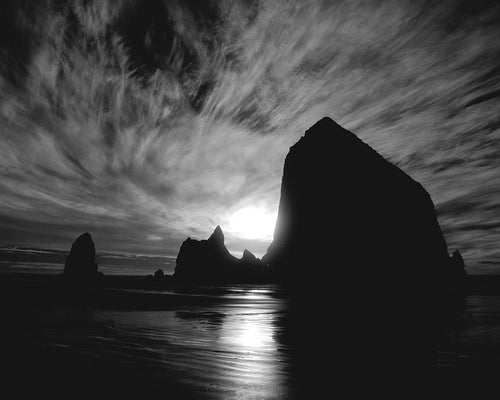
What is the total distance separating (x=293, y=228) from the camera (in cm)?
7394

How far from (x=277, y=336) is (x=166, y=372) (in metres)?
7.39

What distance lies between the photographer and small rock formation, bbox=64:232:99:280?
461 feet

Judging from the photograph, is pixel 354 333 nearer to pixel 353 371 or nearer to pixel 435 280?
pixel 353 371

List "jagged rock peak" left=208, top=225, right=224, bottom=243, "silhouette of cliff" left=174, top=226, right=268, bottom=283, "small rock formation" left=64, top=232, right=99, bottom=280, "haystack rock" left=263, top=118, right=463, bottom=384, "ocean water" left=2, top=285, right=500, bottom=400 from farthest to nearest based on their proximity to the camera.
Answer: "jagged rock peak" left=208, top=225, right=224, bottom=243, "silhouette of cliff" left=174, top=226, right=268, bottom=283, "small rock formation" left=64, top=232, right=99, bottom=280, "haystack rock" left=263, top=118, right=463, bottom=384, "ocean water" left=2, top=285, right=500, bottom=400

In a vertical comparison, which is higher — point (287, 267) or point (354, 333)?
point (287, 267)

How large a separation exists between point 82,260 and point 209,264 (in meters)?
67.4

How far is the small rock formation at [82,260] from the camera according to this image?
140375 millimetres

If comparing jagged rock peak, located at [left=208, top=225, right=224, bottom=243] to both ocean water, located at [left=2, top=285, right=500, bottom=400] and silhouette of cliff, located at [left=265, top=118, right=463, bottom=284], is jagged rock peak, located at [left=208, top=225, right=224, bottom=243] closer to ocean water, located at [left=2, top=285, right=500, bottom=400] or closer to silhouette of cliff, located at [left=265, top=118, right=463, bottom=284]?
silhouette of cliff, located at [left=265, top=118, right=463, bottom=284]

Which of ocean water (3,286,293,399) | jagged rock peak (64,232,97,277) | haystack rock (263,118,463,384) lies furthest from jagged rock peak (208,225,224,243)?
ocean water (3,286,293,399)

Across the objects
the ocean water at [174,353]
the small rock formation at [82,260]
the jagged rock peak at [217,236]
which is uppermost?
the jagged rock peak at [217,236]

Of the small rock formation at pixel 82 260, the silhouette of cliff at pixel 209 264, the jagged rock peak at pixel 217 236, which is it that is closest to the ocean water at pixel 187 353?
the small rock formation at pixel 82 260

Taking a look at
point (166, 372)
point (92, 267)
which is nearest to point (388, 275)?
point (166, 372)

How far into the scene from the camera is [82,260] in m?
145

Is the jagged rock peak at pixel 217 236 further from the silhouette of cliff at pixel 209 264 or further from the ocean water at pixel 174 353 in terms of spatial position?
the ocean water at pixel 174 353
